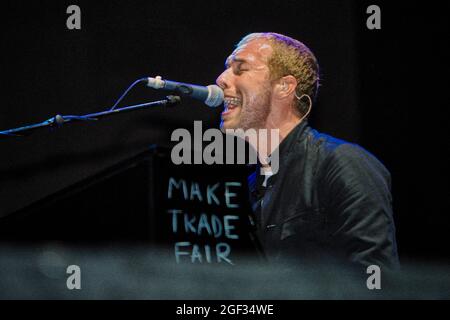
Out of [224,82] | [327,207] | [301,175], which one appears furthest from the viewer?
[224,82]

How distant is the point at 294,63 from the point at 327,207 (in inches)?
28.4

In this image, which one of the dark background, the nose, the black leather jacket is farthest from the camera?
the dark background

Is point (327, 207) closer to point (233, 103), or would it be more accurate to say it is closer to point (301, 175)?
point (301, 175)

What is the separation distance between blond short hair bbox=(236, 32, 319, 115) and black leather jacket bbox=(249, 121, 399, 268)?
279 millimetres

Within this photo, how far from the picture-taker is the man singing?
2.36 metres

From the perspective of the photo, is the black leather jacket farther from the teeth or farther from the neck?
the teeth

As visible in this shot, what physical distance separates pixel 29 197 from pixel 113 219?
165 cm

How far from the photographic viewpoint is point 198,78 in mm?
3123

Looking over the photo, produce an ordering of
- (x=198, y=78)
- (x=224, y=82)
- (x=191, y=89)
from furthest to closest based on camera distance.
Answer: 1. (x=198, y=78)
2. (x=224, y=82)
3. (x=191, y=89)

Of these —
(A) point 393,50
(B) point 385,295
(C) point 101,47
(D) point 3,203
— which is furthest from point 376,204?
(D) point 3,203

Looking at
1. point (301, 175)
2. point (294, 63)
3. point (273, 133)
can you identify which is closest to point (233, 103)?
point (273, 133)

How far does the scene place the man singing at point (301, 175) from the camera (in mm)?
2359

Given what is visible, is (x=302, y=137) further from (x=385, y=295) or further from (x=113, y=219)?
(x=113, y=219)

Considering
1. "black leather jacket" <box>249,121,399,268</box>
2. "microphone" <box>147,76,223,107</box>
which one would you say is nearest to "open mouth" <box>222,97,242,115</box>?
"black leather jacket" <box>249,121,399,268</box>
